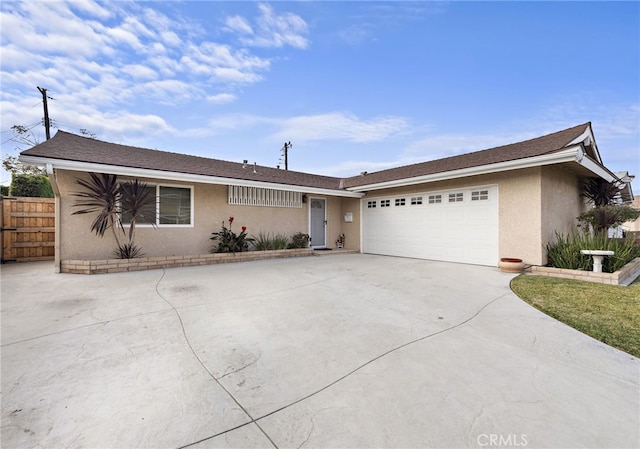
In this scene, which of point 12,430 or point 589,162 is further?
point 589,162

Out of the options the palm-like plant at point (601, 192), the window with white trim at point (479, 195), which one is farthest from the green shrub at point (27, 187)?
the palm-like plant at point (601, 192)

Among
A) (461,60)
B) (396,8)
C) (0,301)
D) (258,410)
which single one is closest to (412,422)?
(258,410)

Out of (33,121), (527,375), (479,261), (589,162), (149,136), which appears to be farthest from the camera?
(149,136)

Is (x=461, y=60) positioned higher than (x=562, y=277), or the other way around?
(x=461, y=60)

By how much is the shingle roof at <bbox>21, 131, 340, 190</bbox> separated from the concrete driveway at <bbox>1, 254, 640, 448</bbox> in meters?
3.87

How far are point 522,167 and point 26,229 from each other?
1484cm

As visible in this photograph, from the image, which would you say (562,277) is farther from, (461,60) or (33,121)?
(33,121)

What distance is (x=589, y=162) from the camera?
6.73 metres

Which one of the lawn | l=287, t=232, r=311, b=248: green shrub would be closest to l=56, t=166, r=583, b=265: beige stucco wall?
l=287, t=232, r=311, b=248: green shrub

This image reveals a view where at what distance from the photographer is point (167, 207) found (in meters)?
8.30

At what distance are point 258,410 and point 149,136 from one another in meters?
19.7

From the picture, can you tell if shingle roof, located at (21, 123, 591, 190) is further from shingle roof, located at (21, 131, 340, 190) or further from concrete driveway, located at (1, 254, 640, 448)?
concrete driveway, located at (1, 254, 640, 448)

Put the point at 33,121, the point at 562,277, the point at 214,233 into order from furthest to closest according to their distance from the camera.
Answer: the point at 33,121
the point at 214,233
the point at 562,277

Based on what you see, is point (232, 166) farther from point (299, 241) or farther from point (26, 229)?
point (26, 229)
